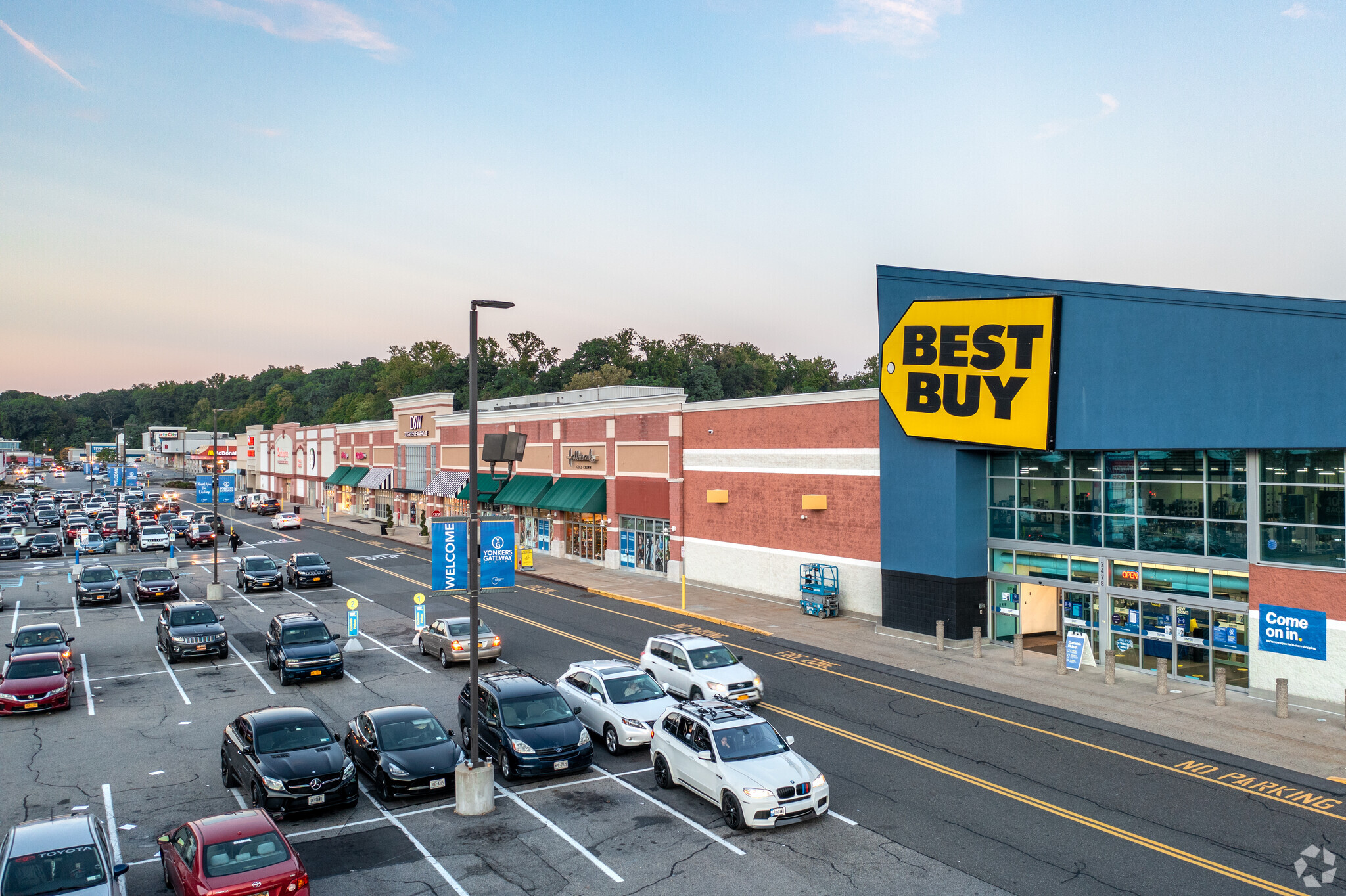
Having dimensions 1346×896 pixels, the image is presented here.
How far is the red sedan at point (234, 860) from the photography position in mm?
11188

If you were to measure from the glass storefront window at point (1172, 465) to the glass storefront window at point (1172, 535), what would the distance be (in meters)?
1.24

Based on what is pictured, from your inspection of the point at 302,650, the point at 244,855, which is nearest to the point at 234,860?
the point at 244,855

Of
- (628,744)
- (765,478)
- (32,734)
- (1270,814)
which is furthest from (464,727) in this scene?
(765,478)

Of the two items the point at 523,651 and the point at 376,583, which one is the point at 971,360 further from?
the point at 376,583

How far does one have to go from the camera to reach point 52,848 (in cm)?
1102

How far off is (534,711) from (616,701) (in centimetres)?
218

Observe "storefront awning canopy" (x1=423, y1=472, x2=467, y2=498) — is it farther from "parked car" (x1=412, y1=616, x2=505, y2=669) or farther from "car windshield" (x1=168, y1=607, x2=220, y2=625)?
"parked car" (x1=412, y1=616, x2=505, y2=669)

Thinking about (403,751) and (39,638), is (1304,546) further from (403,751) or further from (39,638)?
(39,638)

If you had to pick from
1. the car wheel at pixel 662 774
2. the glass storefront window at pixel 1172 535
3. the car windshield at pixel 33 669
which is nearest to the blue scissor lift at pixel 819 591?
the glass storefront window at pixel 1172 535

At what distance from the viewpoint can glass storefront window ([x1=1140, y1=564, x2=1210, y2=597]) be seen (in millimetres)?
24109

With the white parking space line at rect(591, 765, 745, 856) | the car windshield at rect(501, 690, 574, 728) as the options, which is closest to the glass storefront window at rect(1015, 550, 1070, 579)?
the white parking space line at rect(591, 765, 745, 856)

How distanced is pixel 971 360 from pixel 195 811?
24156 mm

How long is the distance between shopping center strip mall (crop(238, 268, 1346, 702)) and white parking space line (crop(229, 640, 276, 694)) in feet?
66.1

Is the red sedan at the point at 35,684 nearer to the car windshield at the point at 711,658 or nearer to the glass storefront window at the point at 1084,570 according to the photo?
the car windshield at the point at 711,658
